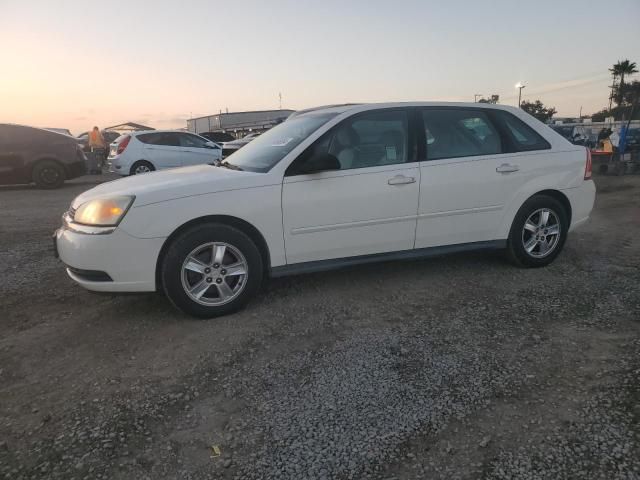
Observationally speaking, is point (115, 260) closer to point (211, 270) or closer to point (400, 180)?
point (211, 270)

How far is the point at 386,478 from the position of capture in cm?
205

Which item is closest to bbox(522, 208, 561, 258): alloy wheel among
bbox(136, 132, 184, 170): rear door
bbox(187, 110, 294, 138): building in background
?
bbox(136, 132, 184, 170): rear door

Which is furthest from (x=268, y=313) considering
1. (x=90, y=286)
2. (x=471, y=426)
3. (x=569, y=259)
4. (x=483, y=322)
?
(x=569, y=259)

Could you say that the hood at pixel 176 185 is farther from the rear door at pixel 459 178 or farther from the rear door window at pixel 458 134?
the rear door window at pixel 458 134

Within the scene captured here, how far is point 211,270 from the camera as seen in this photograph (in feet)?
12.0

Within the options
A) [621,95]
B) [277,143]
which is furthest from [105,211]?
[621,95]

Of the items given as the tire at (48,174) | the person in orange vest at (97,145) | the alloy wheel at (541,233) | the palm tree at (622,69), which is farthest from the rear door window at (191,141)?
the palm tree at (622,69)

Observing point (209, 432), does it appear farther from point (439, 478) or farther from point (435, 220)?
point (435, 220)

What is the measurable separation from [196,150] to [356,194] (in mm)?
10274

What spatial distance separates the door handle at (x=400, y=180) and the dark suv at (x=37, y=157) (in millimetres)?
10671

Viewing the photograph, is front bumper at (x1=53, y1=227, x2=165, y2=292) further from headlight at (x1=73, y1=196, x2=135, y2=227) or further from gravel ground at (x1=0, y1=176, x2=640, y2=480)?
gravel ground at (x1=0, y1=176, x2=640, y2=480)

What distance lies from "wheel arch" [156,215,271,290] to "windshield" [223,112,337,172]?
1.63 ft

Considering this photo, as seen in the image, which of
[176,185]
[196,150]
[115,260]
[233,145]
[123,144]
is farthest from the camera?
[196,150]

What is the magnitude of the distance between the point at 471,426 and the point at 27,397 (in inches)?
95.2
